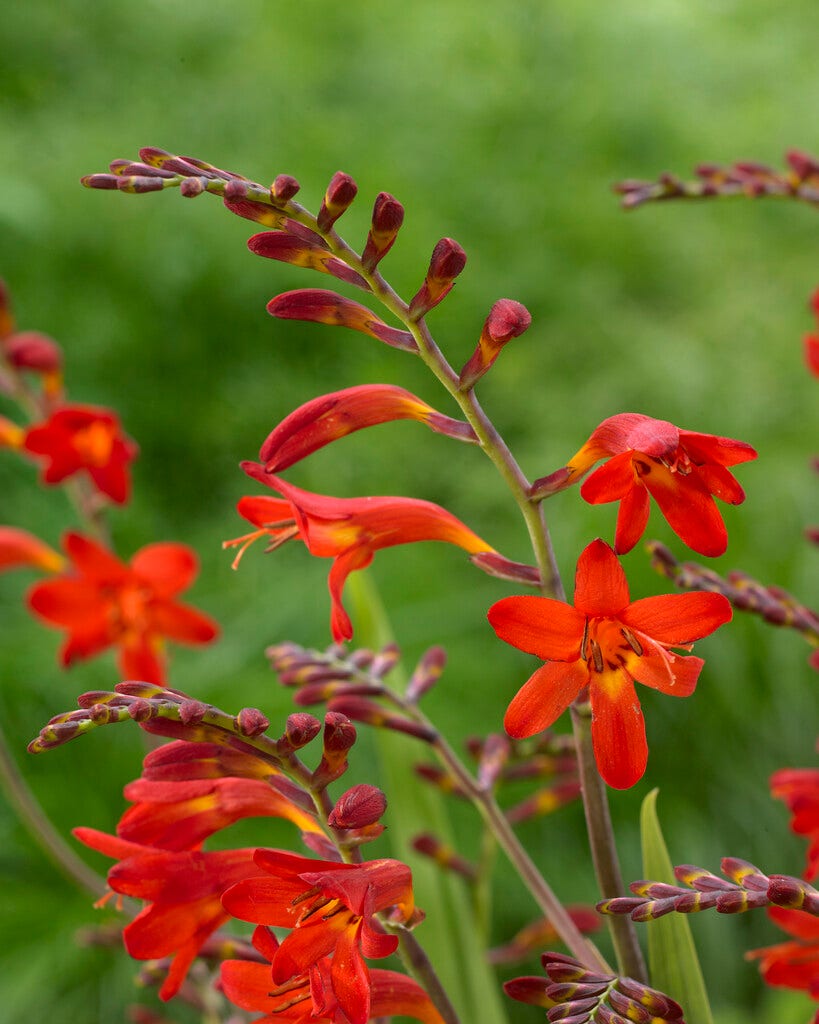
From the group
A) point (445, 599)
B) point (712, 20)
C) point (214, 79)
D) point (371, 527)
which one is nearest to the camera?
point (371, 527)

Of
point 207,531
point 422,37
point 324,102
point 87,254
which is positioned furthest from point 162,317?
point 422,37

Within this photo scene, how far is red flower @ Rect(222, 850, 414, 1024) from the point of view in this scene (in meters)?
0.33

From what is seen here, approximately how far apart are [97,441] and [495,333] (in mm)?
531

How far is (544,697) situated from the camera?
372 mm

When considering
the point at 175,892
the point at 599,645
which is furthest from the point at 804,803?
the point at 175,892

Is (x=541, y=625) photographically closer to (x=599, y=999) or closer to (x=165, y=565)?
(x=599, y=999)

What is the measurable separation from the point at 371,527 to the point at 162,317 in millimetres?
1827

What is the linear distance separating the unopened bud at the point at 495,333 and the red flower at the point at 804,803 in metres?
0.25

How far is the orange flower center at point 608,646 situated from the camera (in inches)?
15.4

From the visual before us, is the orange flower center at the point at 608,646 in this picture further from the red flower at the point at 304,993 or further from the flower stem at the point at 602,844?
the red flower at the point at 304,993

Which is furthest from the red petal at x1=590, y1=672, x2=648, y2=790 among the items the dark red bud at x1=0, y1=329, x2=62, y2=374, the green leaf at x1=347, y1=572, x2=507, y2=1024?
the dark red bud at x1=0, y1=329, x2=62, y2=374

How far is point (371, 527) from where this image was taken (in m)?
0.46

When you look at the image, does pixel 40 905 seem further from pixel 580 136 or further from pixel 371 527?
pixel 580 136

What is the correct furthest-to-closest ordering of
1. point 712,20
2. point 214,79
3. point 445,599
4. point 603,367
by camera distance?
point 712,20 → point 214,79 → point 603,367 → point 445,599
